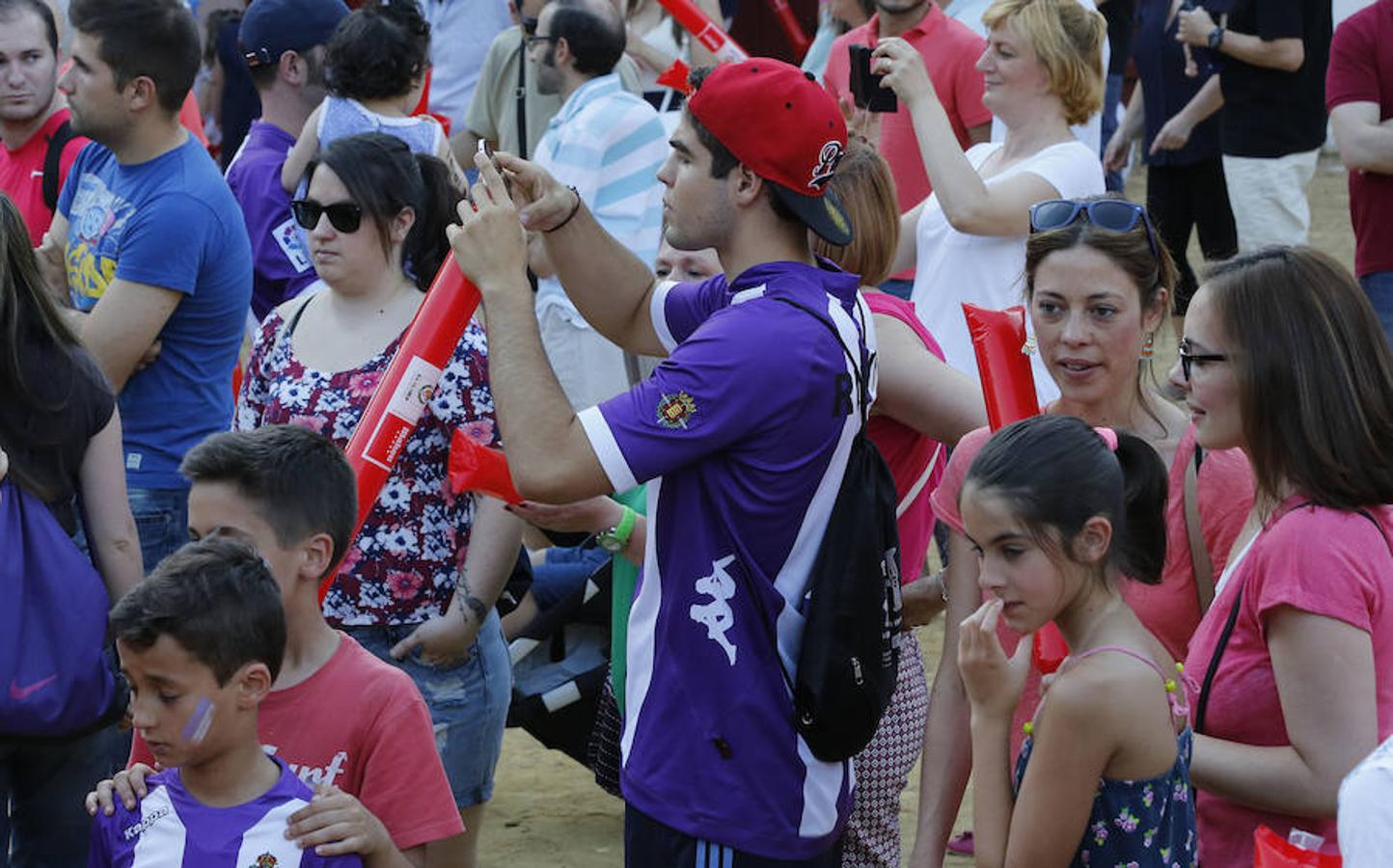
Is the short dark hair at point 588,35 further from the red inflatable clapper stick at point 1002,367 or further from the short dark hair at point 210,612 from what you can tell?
the short dark hair at point 210,612

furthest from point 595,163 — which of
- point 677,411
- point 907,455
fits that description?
point 677,411

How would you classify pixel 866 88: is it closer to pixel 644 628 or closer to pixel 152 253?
pixel 152 253

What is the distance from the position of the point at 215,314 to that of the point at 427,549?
1204 mm

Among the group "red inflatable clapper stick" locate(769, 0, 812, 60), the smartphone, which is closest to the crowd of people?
the smartphone

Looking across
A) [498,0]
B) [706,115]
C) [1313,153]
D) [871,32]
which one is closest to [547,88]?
[871,32]

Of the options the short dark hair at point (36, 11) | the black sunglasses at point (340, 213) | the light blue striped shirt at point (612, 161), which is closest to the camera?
the black sunglasses at point (340, 213)

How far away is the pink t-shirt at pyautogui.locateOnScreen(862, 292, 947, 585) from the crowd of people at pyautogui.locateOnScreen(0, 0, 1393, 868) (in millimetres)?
10

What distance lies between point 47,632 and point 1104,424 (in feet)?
6.84

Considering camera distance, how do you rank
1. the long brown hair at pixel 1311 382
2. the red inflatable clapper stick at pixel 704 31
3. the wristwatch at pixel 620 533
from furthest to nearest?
the red inflatable clapper stick at pixel 704 31 < the wristwatch at pixel 620 533 < the long brown hair at pixel 1311 382

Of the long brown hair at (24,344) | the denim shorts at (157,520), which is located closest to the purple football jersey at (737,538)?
the long brown hair at (24,344)

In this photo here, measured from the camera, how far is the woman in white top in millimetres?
5449

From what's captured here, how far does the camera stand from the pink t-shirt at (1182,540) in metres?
3.23

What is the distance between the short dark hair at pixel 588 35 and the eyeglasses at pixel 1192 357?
461 cm

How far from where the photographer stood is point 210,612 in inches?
115
